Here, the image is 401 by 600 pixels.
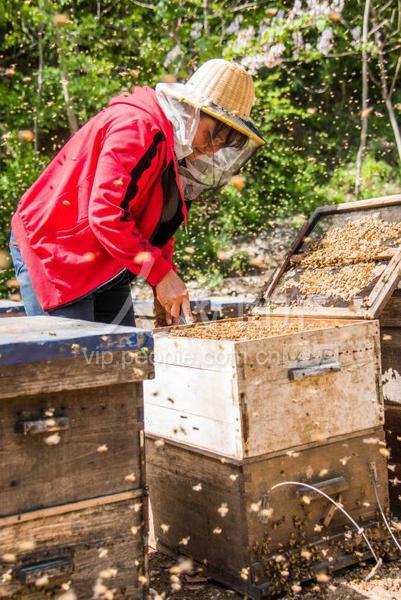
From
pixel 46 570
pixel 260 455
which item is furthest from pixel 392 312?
pixel 46 570

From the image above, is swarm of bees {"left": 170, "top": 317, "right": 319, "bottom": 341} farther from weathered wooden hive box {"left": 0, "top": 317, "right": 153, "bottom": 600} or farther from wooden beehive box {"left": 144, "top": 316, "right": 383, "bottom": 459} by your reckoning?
weathered wooden hive box {"left": 0, "top": 317, "right": 153, "bottom": 600}

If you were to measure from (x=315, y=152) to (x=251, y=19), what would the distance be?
2.25 metres

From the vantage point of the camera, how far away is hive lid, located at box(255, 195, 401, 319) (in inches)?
103

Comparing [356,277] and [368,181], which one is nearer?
[356,277]

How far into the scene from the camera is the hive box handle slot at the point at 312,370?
2.21 m

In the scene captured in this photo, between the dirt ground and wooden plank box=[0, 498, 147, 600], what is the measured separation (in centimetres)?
32

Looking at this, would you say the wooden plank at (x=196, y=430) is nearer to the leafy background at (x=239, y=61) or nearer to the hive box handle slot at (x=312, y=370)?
the hive box handle slot at (x=312, y=370)

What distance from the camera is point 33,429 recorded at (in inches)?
64.8

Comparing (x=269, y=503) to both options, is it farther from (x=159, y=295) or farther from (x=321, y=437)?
(x=159, y=295)

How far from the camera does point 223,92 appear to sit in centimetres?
246

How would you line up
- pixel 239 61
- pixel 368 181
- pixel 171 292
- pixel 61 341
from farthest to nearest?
pixel 368 181 → pixel 239 61 → pixel 171 292 → pixel 61 341

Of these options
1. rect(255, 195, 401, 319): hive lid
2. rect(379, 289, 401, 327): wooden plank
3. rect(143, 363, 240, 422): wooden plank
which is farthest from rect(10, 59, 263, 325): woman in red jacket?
rect(379, 289, 401, 327): wooden plank

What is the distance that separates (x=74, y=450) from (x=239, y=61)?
22.2 feet

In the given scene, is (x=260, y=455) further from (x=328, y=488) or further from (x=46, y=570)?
(x=46, y=570)
